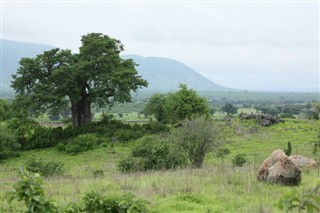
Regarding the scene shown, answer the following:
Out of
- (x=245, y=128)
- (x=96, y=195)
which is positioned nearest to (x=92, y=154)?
(x=245, y=128)

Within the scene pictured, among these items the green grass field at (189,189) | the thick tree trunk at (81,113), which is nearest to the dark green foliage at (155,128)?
the thick tree trunk at (81,113)

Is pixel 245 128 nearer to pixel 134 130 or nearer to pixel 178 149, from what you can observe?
pixel 134 130

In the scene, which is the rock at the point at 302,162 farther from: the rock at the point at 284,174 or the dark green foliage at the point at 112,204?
the dark green foliage at the point at 112,204

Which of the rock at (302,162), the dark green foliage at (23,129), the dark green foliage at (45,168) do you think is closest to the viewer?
the rock at (302,162)

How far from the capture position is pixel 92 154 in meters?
35.5

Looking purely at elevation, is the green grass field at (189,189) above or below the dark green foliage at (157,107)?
below

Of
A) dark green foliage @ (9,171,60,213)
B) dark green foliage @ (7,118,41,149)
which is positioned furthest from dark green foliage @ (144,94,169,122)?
dark green foliage @ (9,171,60,213)

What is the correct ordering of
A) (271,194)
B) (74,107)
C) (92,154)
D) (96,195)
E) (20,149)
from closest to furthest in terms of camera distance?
(96,195) → (271,194) → (92,154) → (20,149) → (74,107)

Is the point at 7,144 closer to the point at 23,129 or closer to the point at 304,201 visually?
the point at 23,129

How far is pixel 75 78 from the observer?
41875 millimetres

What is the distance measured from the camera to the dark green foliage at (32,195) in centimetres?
625

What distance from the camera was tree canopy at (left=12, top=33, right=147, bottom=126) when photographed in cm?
4169

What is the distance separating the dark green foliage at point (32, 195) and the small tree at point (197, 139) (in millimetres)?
17189

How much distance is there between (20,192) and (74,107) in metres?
40.6
